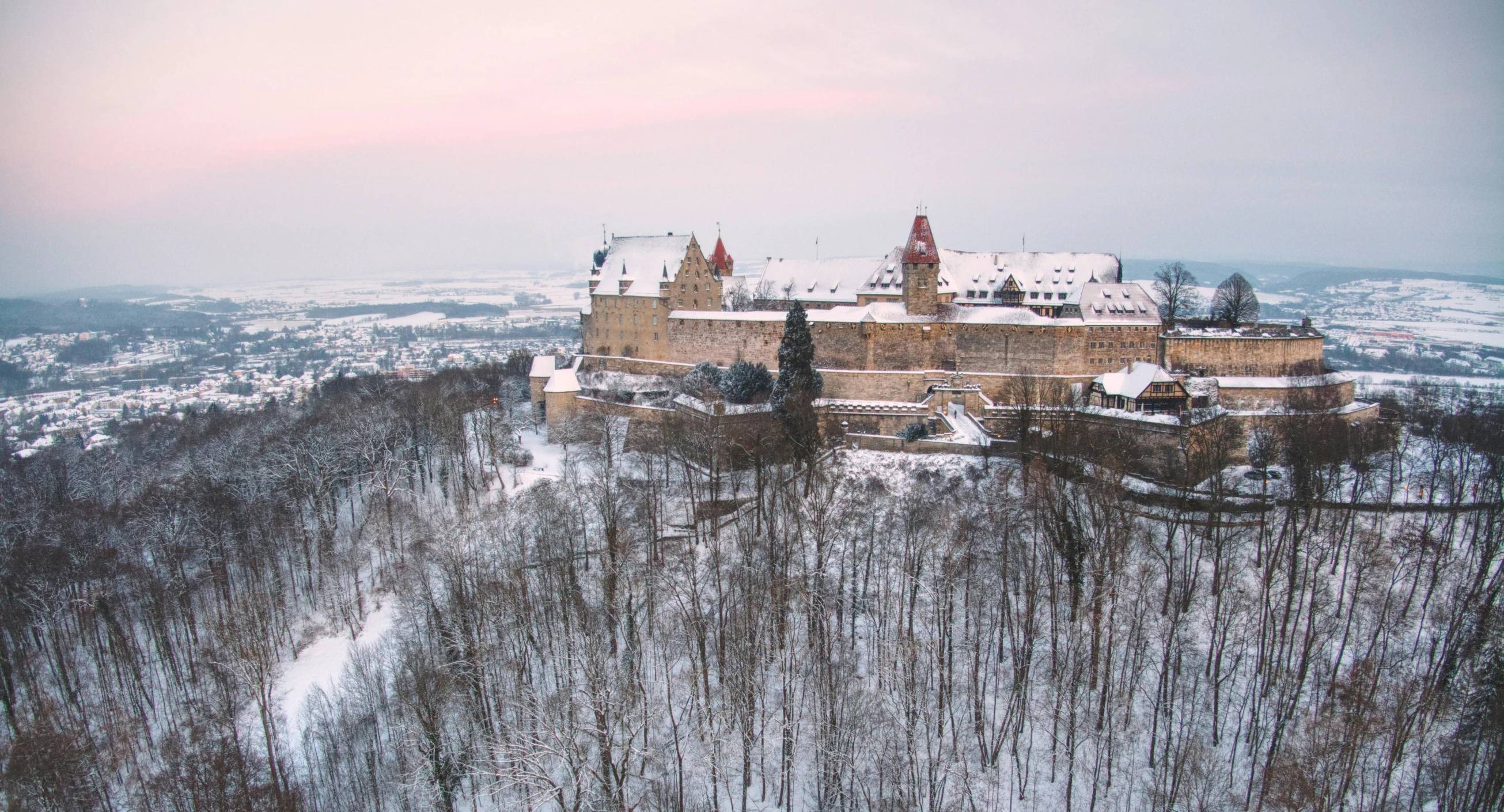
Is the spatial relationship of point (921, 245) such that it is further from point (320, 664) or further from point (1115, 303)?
point (320, 664)

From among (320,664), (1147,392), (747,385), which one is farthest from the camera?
(747,385)

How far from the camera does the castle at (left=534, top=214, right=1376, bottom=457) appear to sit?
127 ft

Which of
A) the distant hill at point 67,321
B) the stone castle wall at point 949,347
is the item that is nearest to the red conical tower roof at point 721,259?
the stone castle wall at point 949,347

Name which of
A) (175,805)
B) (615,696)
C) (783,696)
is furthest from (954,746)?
(175,805)

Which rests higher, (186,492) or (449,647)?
(186,492)

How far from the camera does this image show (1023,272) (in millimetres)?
49688

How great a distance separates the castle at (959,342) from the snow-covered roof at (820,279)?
13 cm

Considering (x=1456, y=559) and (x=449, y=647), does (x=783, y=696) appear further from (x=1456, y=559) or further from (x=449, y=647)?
(x=1456, y=559)

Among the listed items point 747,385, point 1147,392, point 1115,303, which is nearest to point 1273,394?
point 1147,392

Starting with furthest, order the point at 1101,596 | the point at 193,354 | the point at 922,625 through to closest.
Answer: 1. the point at 193,354
2. the point at 922,625
3. the point at 1101,596

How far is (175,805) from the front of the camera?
1759 cm

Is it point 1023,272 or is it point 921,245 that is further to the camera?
point 1023,272

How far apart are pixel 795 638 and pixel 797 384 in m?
16.1

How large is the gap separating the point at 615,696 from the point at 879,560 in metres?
10.6
